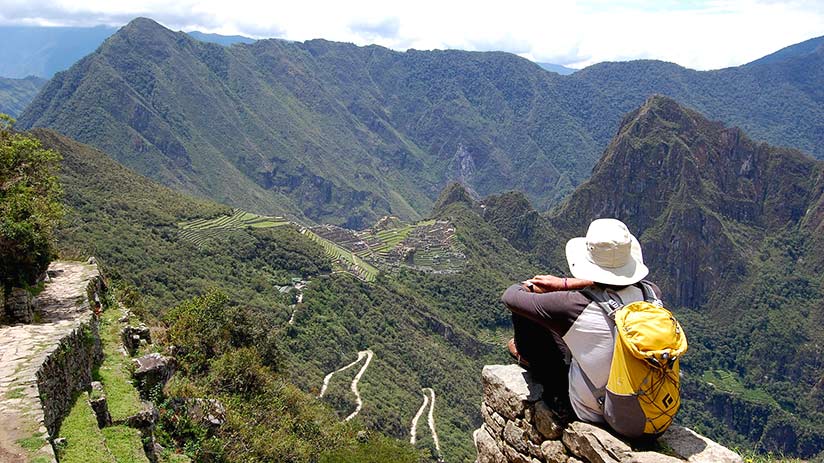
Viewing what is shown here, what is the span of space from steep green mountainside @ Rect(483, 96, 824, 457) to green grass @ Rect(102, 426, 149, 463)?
95173 mm

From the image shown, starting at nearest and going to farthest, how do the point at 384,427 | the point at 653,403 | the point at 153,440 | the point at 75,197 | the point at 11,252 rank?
the point at 653,403
the point at 153,440
the point at 11,252
the point at 384,427
the point at 75,197

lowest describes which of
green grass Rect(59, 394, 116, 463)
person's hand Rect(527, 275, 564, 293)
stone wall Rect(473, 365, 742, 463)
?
green grass Rect(59, 394, 116, 463)

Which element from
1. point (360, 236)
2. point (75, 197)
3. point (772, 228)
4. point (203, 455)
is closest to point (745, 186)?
point (772, 228)

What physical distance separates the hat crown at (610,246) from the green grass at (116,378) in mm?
9401

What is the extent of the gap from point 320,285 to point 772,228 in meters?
135

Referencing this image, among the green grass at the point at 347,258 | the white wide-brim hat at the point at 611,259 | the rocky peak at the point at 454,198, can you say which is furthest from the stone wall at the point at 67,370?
the rocky peak at the point at 454,198

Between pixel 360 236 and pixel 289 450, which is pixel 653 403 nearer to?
pixel 289 450

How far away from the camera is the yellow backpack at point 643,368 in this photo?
12.9 ft

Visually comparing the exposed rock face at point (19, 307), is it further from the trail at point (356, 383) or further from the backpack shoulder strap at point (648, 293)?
the trail at point (356, 383)

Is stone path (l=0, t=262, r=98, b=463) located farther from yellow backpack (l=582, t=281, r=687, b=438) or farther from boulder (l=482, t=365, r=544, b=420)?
yellow backpack (l=582, t=281, r=687, b=438)

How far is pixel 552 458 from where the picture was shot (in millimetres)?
5102

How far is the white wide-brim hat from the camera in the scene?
4.46 meters

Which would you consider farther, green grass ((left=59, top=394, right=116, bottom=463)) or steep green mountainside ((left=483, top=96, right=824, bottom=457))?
steep green mountainside ((left=483, top=96, right=824, bottom=457))

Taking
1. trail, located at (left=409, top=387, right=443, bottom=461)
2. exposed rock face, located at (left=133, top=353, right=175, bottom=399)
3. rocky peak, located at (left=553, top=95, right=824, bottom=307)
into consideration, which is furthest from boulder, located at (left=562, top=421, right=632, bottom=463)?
rocky peak, located at (left=553, top=95, right=824, bottom=307)
